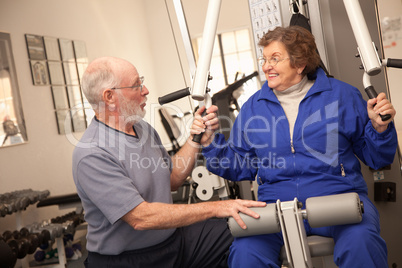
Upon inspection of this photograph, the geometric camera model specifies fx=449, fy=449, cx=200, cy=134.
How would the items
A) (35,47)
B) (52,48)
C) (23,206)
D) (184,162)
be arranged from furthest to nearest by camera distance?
(52,48) < (35,47) < (23,206) < (184,162)

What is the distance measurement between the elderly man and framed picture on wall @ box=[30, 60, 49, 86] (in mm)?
2939

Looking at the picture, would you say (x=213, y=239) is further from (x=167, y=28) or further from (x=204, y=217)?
(x=167, y=28)

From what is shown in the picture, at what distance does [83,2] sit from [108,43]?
0.78 metres

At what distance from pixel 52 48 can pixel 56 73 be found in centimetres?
27

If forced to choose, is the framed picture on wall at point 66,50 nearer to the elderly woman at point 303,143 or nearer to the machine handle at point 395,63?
the elderly woman at point 303,143

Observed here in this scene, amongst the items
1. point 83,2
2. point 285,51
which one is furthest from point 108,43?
point 285,51

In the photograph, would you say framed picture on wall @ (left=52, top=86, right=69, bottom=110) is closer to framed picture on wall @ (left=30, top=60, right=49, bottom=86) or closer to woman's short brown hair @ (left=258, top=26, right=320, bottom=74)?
framed picture on wall @ (left=30, top=60, right=49, bottom=86)

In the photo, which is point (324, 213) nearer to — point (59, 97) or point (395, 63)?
point (395, 63)

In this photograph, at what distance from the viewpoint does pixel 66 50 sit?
5184mm

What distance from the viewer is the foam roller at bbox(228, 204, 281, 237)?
54.7 inches

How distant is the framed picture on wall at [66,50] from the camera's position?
5.10m

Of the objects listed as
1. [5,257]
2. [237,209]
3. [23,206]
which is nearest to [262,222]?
[237,209]

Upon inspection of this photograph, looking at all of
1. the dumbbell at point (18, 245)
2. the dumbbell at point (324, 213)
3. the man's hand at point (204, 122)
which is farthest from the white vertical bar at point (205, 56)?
Result: the dumbbell at point (18, 245)

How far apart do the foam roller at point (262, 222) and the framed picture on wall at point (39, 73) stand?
3.64 m
